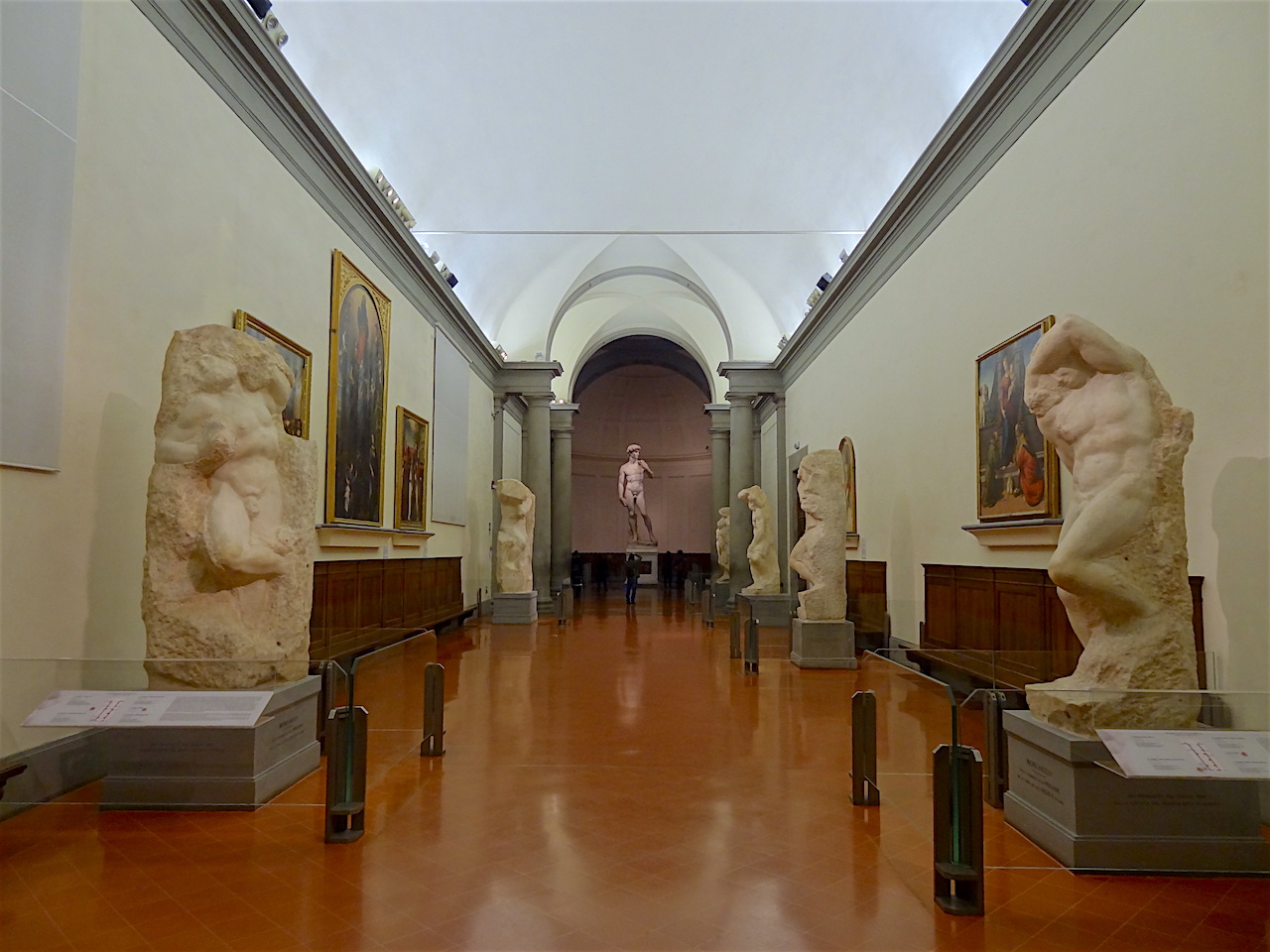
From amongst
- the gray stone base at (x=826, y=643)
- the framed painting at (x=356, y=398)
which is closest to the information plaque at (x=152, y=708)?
the framed painting at (x=356, y=398)

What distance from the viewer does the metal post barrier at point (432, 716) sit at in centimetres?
614

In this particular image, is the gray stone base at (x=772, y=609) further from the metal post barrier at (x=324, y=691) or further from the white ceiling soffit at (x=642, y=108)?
the metal post barrier at (x=324, y=691)

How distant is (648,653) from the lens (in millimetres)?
12547

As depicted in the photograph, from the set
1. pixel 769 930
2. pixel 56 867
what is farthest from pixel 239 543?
pixel 769 930

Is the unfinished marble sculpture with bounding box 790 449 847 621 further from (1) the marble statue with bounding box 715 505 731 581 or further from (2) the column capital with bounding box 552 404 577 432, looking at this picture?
(2) the column capital with bounding box 552 404 577 432

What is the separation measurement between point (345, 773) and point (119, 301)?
3736 millimetres

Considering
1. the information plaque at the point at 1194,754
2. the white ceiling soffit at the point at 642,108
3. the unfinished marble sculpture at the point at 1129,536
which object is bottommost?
the information plaque at the point at 1194,754

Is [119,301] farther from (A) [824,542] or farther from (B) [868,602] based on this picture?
(B) [868,602]

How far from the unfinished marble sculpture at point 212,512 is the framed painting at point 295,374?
9.51ft

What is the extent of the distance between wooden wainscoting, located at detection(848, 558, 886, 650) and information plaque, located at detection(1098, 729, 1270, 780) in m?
7.64

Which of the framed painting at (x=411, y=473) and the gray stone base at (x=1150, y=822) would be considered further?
the framed painting at (x=411, y=473)

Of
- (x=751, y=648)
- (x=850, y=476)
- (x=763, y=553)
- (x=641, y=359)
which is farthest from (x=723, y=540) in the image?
(x=751, y=648)

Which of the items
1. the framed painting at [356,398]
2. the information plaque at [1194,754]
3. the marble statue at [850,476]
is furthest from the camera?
the marble statue at [850,476]

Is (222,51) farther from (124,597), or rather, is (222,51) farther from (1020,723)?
(1020,723)
